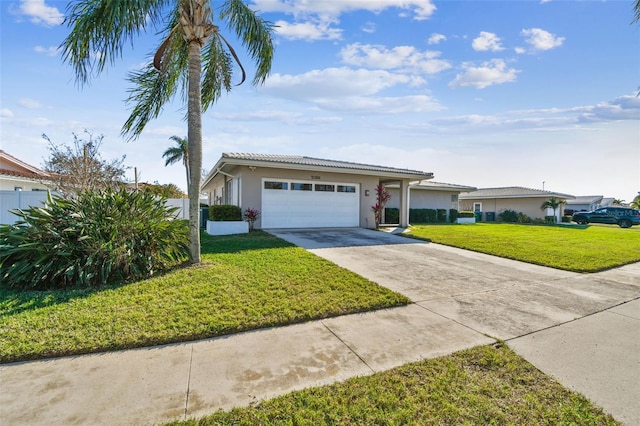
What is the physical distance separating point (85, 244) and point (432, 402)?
6.03m

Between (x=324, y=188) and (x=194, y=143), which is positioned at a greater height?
(x=194, y=143)

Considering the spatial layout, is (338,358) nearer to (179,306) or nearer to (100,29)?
(179,306)

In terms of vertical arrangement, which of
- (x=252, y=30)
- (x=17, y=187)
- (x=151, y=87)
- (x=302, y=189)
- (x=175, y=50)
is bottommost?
(x=302, y=189)

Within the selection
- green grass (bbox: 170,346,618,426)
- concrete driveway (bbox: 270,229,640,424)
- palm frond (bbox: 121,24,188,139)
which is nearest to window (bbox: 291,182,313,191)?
concrete driveway (bbox: 270,229,640,424)

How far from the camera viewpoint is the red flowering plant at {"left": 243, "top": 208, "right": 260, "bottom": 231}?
40.6 ft

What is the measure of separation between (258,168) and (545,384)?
1173 cm

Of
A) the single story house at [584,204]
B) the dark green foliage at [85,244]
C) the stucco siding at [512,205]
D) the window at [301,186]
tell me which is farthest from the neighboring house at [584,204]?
the dark green foliage at [85,244]

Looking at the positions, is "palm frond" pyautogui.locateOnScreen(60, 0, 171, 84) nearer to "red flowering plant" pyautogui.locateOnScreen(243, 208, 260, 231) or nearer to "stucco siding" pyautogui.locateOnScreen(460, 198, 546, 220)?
"red flowering plant" pyautogui.locateOnScreen(243, 208, 260, 231)

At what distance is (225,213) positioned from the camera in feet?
39.2

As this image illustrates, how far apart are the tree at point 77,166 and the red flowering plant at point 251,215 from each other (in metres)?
5.77

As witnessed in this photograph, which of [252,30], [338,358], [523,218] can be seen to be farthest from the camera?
[523,218]

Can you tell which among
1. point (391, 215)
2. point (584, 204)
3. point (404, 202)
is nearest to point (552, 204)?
point (391, 215)

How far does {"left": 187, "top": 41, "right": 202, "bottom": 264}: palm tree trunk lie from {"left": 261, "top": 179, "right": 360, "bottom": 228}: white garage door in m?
6.25

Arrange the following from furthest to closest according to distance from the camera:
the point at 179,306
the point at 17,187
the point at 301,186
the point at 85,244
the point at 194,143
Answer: the point at 17,187, the point at 301,186, the point at 194,143, the point at 85,244, the point at 179,306
